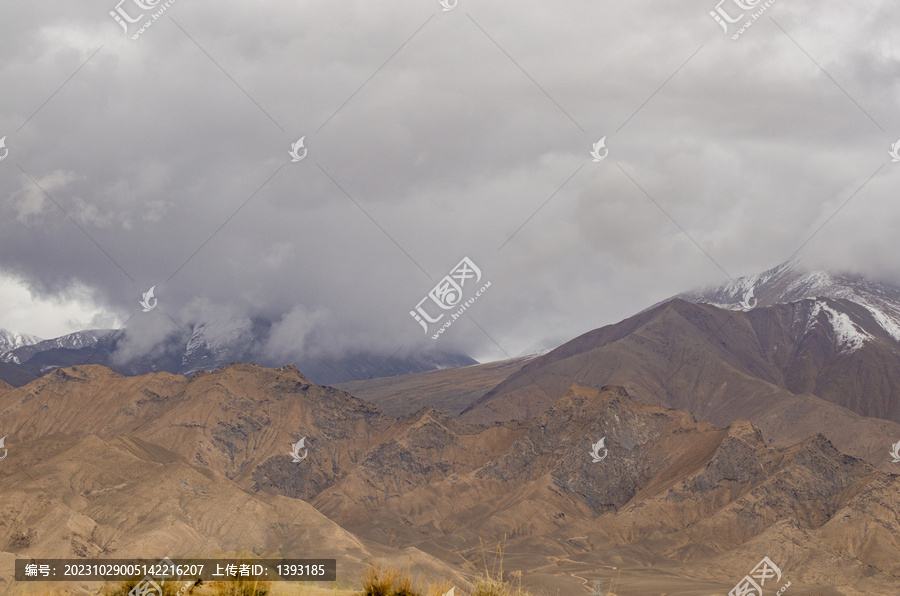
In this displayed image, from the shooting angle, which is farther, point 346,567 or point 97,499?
point 97,499

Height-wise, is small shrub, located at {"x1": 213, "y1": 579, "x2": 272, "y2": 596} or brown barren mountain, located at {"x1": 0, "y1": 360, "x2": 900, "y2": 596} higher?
brown barren mountain, located at {"x1": 0, "y1": 360, "x2": 900, "y2": 596}

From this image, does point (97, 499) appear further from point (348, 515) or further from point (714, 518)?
point (714, 518)

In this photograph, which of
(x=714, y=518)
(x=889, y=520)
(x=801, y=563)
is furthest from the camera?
(x=714, y=518)

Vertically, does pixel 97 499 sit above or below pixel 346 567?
above

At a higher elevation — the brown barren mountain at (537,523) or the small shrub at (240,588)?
the brown barren mountain at (537,523)

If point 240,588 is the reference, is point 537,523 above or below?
above

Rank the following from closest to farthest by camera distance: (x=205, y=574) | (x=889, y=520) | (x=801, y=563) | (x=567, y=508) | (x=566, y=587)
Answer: (x=205, y=574), (x=566, y=587), (x=801, y=563), (x=889, y=520), (x=567, y=508)

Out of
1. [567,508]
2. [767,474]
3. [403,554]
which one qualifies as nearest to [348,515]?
[567,508]

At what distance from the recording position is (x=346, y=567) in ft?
378

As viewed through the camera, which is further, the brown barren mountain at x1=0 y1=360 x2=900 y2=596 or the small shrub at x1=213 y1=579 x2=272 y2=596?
the brown barren mountain at x1=0 y1=360 x2=900 y2=596

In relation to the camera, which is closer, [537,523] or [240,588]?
[240,588]

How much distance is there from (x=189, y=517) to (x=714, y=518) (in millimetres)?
100241

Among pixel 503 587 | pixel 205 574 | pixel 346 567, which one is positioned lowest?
pixel 503 587

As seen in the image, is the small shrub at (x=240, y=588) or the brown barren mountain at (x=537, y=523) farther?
the brown barren mountain at (x=537, y=523)
